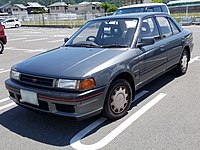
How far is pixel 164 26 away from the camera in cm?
478

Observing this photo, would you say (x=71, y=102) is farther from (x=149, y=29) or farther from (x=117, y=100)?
(x=149, y=29)

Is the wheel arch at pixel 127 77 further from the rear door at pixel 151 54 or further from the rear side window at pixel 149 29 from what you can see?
the rear side window at pixel 149 29

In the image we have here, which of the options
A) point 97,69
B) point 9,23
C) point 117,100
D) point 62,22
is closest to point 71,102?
point 97,69

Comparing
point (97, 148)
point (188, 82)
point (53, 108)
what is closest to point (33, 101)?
point (53, 108)

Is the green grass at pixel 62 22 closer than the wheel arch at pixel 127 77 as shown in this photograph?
No

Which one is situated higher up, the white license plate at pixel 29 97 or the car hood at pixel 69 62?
the car hood at pixel 69 62

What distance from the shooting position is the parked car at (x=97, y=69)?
2898mm

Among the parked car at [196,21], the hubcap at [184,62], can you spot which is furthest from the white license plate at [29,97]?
the parked car at [196,21]

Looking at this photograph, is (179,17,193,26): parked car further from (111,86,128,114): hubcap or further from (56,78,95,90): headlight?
(56,78,95,90): headlight

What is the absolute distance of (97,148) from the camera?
9.16ft

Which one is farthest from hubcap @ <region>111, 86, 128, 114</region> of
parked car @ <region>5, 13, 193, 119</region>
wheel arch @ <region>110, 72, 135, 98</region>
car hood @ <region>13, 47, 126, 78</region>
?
car hood @ <region>13, 47, 126, 78</region>

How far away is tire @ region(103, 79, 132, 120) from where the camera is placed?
325cm

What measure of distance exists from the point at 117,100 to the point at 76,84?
2.73ft

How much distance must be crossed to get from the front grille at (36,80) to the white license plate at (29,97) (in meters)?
0.14
